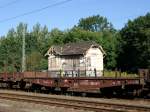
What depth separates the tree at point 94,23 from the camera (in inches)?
6088

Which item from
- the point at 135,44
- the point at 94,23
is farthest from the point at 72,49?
the point at 94,23

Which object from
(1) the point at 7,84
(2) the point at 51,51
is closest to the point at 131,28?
(2) the point at 51,51

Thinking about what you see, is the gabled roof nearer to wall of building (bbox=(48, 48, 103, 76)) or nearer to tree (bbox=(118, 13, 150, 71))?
wall of building (bbox=(48, 48, 103, 76))

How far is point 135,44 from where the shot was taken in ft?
270

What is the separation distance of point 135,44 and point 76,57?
15.9m

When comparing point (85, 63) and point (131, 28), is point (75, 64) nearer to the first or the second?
point (85, 63)

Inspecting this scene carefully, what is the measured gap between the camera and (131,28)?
88.8 m

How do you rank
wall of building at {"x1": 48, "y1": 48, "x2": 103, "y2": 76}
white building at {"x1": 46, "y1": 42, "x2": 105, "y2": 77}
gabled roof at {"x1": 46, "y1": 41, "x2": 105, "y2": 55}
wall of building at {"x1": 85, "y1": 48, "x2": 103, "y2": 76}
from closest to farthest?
wall of building at {"x1": 48, "y1": 48, "x2": 103, "y2": 76}, white building at {"x1": 46, "y1": 42, "x2": 105, "y2": 77}, gabled roof at {"x1": 46, "y1": 41, "x2": 105, "y2": 55}, wall of building at {"x1": 85, "y1": 48, "x2": 103, "y2": 76}

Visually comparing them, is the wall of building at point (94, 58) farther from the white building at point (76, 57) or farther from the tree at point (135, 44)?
the tree at point (135, 44)

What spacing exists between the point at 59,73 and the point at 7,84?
25.9 feet

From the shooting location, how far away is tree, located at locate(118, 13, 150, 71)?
255 ft

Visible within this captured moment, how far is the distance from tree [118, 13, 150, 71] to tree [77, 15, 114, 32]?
62.6 metres

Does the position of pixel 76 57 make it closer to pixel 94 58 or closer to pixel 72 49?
pixel 72 49

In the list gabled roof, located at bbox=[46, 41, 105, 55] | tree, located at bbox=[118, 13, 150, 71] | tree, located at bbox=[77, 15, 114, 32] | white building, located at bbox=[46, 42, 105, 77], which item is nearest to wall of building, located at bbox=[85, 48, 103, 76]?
white building, located at bbox=[46, 42, 105, 77]
